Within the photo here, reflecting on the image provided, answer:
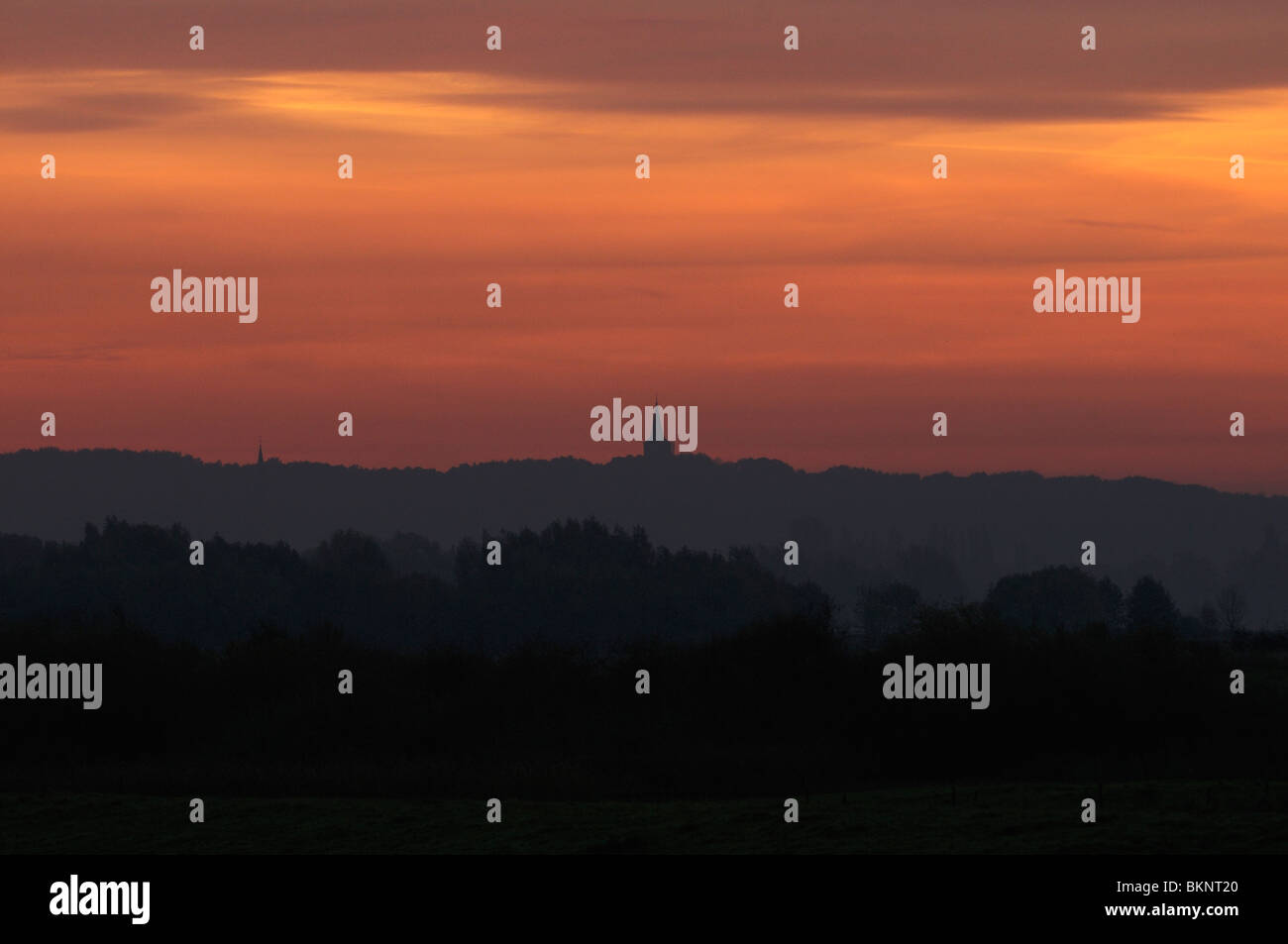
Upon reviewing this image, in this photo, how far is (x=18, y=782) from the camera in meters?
50.1

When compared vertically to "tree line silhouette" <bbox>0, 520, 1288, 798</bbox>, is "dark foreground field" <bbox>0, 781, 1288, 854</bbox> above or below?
below

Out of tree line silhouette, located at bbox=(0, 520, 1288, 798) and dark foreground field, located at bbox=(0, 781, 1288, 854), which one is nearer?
dark foreground field, located at bbox=(0, 781, 1288, 854)

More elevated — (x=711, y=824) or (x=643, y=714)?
(x=643, y=714)

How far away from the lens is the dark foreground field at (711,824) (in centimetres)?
2844

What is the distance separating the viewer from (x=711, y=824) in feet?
102

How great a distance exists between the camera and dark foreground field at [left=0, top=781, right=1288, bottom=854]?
93.3ft

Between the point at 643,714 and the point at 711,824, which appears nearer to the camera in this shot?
the point at 711,824

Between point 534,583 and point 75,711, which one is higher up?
point 534,583

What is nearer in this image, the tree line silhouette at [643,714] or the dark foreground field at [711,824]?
the dark foreground field at [711,824]

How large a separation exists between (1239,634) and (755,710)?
29.7m

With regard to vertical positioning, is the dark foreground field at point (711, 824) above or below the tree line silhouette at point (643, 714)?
below
